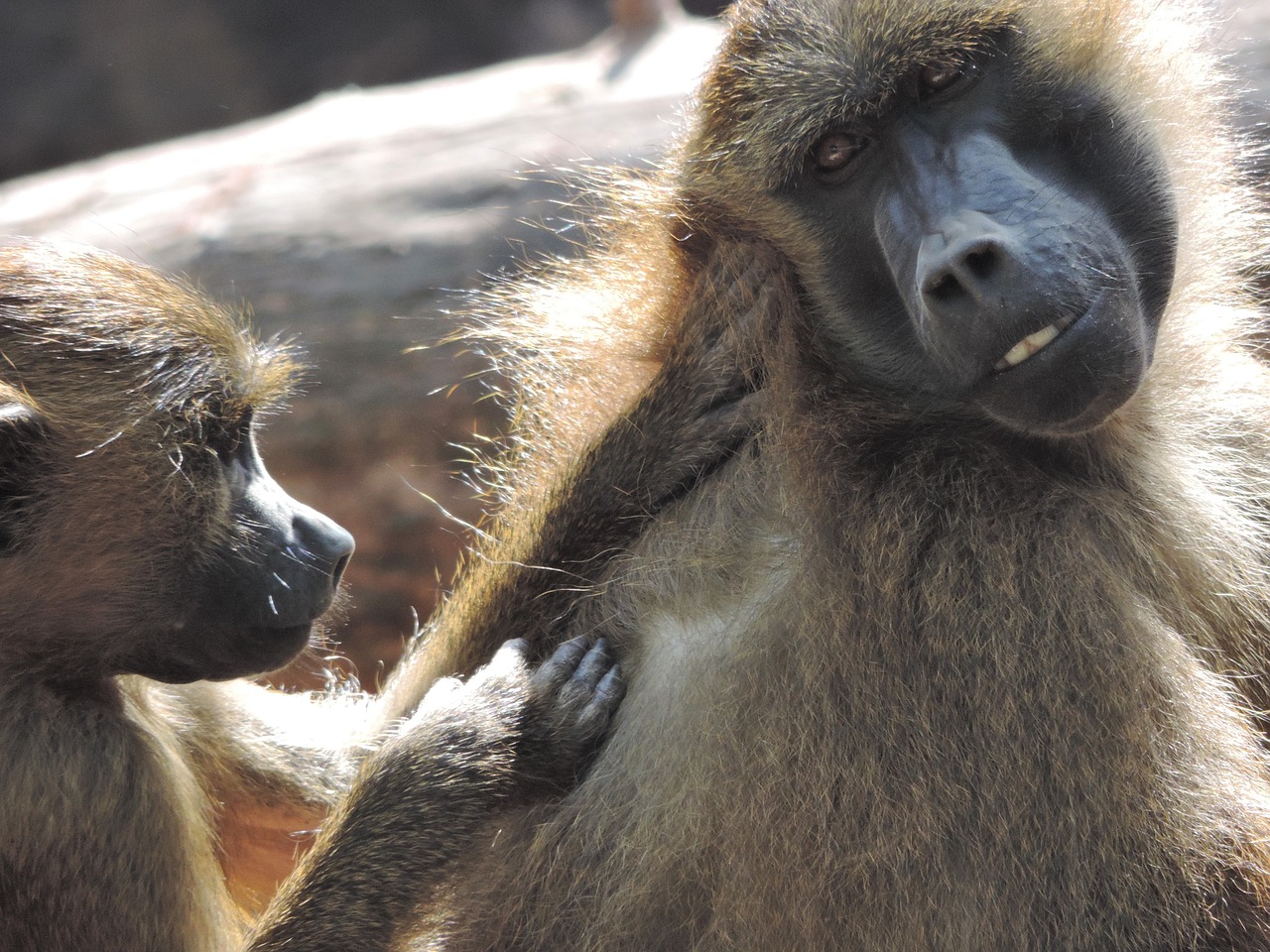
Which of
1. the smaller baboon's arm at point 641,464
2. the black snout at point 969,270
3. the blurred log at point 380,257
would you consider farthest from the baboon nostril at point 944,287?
the blurred log at point 380,257

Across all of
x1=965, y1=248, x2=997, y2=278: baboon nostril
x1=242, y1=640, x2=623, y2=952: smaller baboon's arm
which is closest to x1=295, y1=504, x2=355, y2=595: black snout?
x1=242, y1=640, x2=623, y2=952: smaller baboon's arm

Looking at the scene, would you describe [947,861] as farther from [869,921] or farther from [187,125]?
[187,125]

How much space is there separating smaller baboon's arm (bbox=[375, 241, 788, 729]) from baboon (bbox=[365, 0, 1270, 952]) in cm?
3

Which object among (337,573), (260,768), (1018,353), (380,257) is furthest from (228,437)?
(380,257)

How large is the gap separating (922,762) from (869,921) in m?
0.27

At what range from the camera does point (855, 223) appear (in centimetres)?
241

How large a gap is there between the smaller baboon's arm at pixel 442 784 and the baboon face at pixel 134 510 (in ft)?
1.40

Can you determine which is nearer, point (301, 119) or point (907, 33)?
point (907, 33)

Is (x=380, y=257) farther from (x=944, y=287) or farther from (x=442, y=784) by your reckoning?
(x=944, y=287)

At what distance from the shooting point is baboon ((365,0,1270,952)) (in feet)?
6.72

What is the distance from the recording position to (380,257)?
484 centimetres

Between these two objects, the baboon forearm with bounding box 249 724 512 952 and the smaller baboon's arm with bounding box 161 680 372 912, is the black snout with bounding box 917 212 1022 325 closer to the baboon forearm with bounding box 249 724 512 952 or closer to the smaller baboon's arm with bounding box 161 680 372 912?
the baboon forearm with bounding box 249 724 512 952

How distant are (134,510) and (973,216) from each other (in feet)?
5.60

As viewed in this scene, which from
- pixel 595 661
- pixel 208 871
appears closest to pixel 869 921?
pixel 595 661
